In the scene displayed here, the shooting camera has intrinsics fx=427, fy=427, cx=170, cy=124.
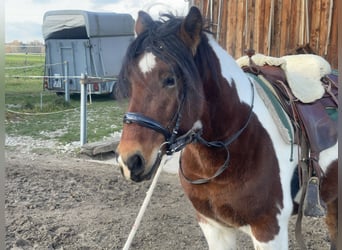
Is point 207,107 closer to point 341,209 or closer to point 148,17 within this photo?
point 148,17

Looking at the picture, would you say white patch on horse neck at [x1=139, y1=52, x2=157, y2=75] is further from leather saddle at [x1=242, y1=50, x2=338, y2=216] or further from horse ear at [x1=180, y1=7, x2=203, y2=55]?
leather saddle at [x1=242, y1=50, x2=338, y2=216]

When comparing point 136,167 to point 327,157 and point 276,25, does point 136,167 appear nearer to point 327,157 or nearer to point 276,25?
point 327,157

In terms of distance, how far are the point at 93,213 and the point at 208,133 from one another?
2.16 metres

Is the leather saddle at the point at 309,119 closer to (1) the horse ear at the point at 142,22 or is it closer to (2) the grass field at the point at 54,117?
(1) the horse ear at the point at 142,22

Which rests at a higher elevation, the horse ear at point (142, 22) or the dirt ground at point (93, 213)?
the horse ear at point (142, 22)

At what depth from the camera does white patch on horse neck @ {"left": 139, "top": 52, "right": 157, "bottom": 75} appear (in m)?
1.54

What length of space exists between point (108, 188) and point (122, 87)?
2823 millimetres

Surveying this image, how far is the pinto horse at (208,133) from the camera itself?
60.2 inches

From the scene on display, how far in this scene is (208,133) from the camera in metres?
1.80

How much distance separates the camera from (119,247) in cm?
310

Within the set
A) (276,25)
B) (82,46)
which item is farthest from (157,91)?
(82,46)

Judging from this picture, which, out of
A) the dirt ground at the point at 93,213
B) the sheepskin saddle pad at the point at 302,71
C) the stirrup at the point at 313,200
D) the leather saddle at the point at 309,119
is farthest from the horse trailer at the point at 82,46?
the stirrup at the point at 313,200

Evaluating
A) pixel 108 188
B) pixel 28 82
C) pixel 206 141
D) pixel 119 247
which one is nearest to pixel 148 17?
pixel 206 141

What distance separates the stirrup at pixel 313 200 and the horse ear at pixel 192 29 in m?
0.86
